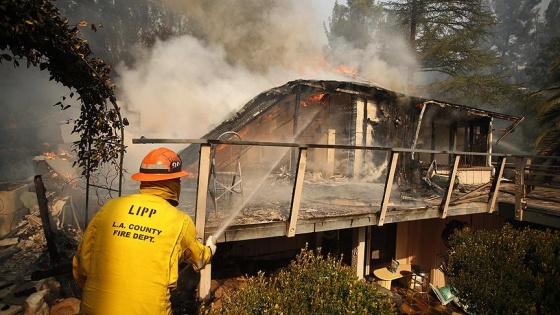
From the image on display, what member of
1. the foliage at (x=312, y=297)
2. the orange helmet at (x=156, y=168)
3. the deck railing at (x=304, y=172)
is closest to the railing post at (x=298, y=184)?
the deck railing at (x=304, y=172)

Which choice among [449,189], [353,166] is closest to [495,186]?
[449,189]

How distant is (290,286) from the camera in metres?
3.65

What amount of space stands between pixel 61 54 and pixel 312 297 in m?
4.01

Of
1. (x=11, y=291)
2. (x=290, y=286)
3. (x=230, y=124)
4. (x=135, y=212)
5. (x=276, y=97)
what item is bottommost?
(x=11, y=291)

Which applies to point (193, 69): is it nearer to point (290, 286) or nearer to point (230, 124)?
point (230, 124)

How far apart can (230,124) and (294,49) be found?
→ 551 inches

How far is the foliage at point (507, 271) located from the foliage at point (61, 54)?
20.7ft

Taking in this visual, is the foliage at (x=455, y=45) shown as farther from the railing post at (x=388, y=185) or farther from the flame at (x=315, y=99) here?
the railing post at (x=388, y=185)

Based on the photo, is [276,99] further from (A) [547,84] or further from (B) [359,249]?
(A) [547,84]

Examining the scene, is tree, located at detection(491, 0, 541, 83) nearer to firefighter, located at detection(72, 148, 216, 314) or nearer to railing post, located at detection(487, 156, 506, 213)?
railing post, located at detection(487, 156, 506, 213)

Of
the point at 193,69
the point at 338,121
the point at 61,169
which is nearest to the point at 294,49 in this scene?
the point at 193,69

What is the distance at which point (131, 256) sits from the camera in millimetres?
2127

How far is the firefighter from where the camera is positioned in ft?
6.93

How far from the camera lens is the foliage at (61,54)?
260 cm
